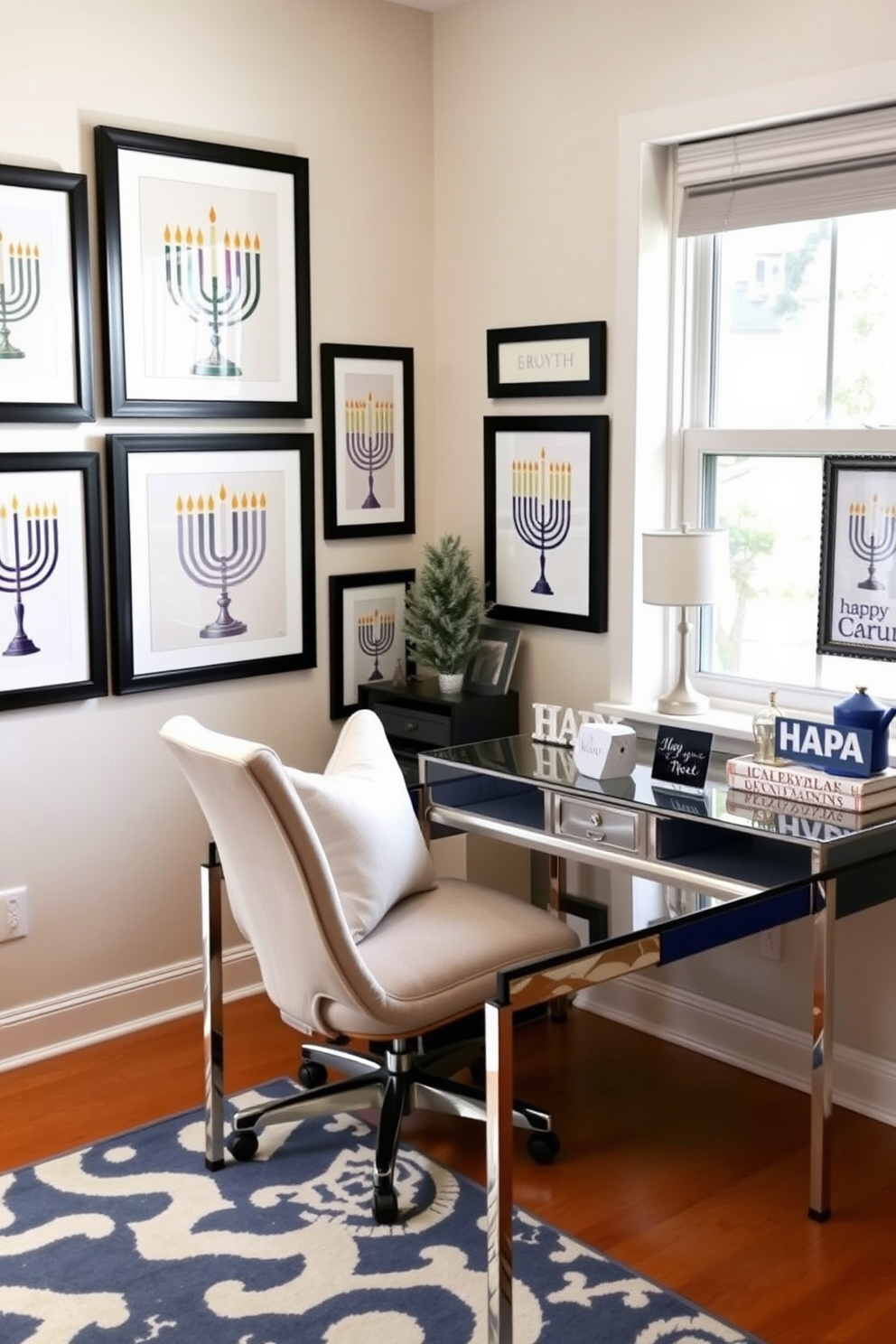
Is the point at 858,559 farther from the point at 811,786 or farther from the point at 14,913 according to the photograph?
the point at 14,913

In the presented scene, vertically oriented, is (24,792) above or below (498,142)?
below

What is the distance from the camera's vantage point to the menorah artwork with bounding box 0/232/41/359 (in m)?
3.18

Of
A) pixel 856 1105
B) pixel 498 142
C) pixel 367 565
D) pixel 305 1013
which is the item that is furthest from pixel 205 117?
pixel 856 1105

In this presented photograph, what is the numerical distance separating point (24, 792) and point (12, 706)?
0.69 feet

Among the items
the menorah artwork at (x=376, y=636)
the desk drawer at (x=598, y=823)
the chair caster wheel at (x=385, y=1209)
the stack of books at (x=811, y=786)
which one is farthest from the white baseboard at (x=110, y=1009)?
the stack of books at (x=811, y=786)

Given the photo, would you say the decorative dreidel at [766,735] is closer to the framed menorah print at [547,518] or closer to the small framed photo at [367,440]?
the framed menorah print at [547,518]

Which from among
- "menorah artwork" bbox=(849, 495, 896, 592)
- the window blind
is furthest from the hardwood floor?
the window blind

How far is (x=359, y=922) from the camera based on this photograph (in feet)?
9.30

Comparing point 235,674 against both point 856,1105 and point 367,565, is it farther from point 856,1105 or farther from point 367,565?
point 856,1105

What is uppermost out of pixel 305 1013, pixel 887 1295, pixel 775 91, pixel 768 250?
pixel 775 91

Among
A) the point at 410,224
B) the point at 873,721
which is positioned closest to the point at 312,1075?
the point at 873,721

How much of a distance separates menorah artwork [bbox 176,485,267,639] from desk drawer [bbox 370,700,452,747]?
436mm

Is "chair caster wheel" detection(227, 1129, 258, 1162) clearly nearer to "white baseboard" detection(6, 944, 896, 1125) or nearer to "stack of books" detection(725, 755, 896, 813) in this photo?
"white baseboard" detection(6, 944, 896, 1125)

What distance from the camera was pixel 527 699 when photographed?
12.8 feet
